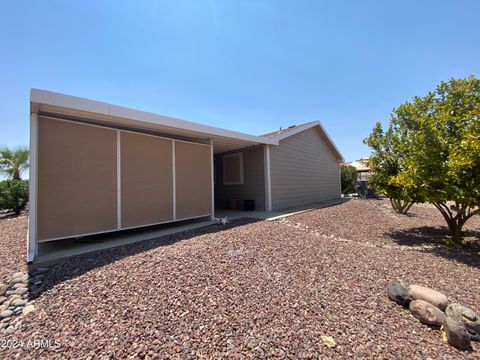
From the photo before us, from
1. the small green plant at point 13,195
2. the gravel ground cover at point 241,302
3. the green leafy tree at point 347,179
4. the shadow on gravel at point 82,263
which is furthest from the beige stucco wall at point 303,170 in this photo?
the small green plant at point 13,195

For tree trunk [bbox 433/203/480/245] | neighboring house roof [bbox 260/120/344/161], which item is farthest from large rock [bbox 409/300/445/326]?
neighboring house roof [bbox 260/120/344/161]

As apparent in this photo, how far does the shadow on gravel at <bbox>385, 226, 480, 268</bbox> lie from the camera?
3758mm

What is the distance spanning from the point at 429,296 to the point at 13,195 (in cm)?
1406

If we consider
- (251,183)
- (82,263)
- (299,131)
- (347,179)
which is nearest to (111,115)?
(82,263)

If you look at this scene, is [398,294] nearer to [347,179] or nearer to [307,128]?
[307,128]

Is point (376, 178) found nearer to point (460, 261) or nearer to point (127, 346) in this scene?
point (460, 261)

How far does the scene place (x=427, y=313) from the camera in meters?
2.07

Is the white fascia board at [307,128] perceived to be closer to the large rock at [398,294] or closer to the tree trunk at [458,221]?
the tree trunk at [458,221]

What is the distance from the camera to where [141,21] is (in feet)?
19.0

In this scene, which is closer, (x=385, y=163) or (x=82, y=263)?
(x=82, y=263)

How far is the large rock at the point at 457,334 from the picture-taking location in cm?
179

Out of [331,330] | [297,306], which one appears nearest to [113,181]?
[297,306]

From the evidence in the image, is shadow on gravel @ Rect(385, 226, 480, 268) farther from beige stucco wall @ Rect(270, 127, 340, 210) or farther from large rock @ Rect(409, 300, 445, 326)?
beige stucco wall @ Rect(270, 127, 340, 210)

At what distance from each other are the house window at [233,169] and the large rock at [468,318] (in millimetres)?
7583
